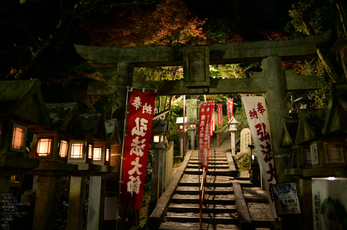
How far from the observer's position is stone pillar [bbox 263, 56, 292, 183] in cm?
760

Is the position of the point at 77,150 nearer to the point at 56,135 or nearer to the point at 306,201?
the point at 56,135

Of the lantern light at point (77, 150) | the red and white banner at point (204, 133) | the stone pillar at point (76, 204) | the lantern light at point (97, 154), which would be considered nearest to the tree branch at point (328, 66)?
the red and white banner at point (204, 133)

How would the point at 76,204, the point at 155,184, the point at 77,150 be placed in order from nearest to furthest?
the point at 77,150, the point at 76,204, the point at 155,184

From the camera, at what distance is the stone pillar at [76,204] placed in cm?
608

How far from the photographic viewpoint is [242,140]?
19.7 m

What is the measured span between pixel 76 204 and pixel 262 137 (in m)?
5.95

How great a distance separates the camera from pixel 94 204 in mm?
6930

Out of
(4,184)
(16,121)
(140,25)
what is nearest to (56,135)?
(16,121)

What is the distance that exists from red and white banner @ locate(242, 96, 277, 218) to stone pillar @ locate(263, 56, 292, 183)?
16cm

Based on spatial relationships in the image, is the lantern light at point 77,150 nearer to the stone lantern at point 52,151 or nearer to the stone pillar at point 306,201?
the stone lantern at point 52,151

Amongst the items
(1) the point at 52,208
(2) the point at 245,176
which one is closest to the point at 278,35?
(2) the point at 245,176

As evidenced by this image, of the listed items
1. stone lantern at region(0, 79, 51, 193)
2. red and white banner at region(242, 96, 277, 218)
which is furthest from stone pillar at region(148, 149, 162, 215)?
stone lantern at region(0, 79, 51, 193)

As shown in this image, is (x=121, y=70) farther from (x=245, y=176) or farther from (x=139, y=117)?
(x=245, y=176)

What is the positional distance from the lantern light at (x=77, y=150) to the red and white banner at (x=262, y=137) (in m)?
5.34
